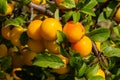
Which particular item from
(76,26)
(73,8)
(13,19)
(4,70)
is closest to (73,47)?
(76,26)

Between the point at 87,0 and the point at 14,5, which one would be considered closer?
the point at 87,0

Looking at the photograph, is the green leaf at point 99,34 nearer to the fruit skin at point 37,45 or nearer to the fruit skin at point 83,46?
the fruit skin at point 83,46

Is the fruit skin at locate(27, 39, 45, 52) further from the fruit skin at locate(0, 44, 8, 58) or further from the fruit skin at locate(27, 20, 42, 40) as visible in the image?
the fruit skin at locate(0, 44, 8, 58)

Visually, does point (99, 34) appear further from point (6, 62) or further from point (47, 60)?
point (6, 62)

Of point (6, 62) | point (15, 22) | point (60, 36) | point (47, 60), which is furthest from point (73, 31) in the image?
point (6, 62)

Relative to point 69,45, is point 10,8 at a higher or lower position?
higher

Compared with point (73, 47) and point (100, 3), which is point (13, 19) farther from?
point (100, 3)

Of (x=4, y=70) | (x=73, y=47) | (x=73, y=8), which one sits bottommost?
(x=4, y=70)
